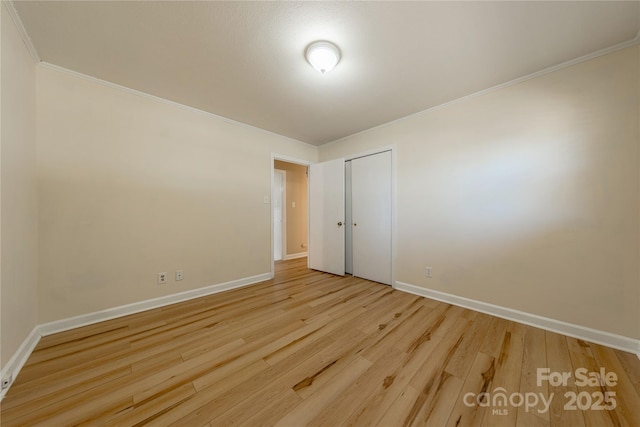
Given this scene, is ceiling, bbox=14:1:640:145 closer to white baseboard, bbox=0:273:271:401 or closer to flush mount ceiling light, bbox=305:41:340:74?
flush mount ceiling light, bbox=305:41:340:74

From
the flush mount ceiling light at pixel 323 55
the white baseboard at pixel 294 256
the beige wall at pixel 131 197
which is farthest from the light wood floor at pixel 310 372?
the white baseboard at pixel 294 256

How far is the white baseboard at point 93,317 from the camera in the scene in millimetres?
1446

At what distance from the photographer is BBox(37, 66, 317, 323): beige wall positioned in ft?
6.36

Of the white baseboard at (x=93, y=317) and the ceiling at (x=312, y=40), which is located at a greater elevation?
the ceiling at (x=312, y=40)

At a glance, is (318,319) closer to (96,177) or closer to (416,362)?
(416,362)

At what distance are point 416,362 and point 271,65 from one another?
8.93ft

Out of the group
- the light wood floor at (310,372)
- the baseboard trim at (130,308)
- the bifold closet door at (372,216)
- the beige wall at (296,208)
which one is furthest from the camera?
the beige wall at (296,208)

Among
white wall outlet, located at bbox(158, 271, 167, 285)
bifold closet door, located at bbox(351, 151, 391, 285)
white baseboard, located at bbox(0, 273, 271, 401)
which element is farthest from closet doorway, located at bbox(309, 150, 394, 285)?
white wall outlet, located at bbox(158, 271, 167, 285)

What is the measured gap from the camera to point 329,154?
160 inches

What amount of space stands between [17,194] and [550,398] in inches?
147

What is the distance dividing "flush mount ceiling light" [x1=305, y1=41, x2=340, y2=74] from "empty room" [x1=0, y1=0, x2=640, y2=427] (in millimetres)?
17

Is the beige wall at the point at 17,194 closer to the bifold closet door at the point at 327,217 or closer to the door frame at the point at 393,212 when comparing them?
the bifold closet door at the point at 327,217

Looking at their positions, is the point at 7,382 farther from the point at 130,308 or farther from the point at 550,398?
the point at 550,398

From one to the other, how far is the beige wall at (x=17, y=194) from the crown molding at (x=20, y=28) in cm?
3
